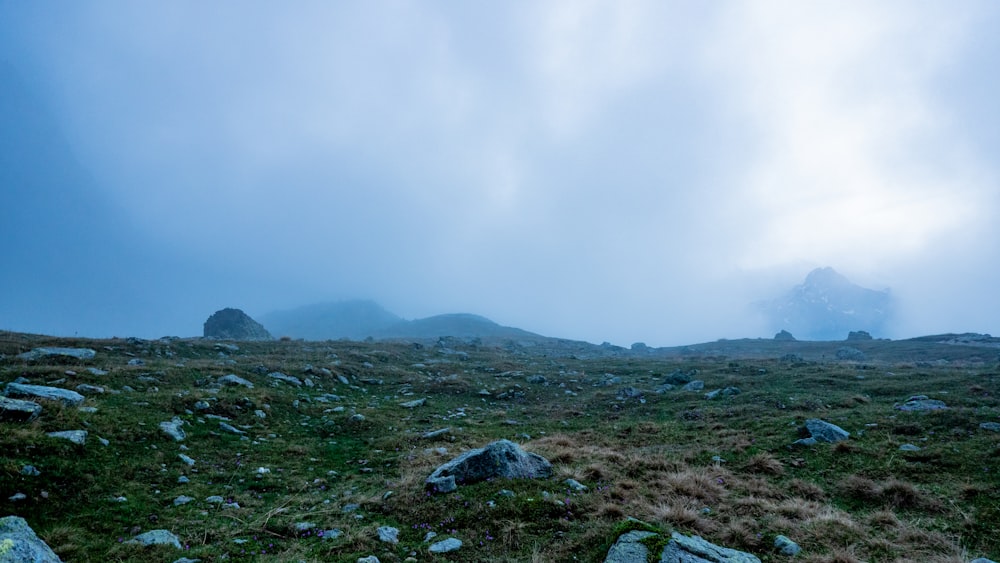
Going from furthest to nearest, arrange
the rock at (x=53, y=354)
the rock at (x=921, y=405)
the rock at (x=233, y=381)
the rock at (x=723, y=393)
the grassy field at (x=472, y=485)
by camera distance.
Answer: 1. the rock at (x=723, y=393)
2. the rock at (x=233, y=381)
3. the rock at (x=53, y=354)
4. the rock at (x=921, y=405)
5. the grassy field at (x=472, y=485)

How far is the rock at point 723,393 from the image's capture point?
27.8 m

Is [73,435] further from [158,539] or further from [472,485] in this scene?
[472,485]

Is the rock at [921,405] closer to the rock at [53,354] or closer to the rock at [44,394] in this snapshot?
the rock at [44,394]

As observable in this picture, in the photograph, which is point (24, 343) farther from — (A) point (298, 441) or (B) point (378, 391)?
(A) point (298, 441)

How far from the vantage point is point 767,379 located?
1287 inches

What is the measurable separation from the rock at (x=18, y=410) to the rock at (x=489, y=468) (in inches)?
455

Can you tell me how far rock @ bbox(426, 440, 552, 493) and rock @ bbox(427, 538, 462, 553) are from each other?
2.40m

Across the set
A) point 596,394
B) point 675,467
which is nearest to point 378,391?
point 596,394

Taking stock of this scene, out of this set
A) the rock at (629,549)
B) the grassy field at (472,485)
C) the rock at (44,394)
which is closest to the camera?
the rock at (629,549)

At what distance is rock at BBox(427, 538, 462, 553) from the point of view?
26.3 ft

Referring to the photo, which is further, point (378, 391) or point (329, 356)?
point (329, 356)

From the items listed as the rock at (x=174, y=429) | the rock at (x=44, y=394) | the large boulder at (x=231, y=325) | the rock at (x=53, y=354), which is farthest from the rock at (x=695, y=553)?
the large boulder at (x=231, y=325)

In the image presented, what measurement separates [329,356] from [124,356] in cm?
1439

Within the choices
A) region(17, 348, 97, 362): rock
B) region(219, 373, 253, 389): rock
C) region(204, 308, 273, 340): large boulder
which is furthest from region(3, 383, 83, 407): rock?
region(204, 308, 273, 340): large boulder
